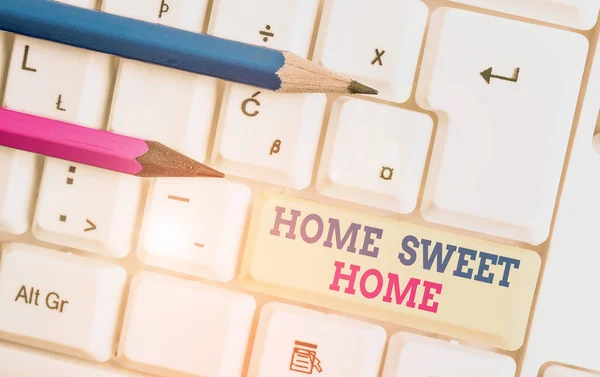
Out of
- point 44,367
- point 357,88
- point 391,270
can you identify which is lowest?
point 44,367

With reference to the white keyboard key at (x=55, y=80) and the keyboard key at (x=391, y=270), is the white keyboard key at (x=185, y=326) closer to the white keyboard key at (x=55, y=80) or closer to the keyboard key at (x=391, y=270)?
the keyboard key at (x=391, y=270)

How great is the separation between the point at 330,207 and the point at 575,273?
0.20m

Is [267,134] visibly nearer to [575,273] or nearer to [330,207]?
[330,207]

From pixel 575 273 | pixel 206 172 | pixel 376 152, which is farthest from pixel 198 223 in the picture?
pixel 575 273

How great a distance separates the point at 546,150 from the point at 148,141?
0.30 metres

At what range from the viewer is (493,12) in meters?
0.37

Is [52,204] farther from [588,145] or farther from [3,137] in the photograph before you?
[588,145]

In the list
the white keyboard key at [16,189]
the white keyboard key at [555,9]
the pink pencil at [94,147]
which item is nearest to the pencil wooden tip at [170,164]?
the pink pencil at [94,147]

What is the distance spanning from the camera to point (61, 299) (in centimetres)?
38

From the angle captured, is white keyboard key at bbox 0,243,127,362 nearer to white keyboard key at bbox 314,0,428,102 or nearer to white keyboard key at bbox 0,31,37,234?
white keyboard key at bbox 0,31,37,234

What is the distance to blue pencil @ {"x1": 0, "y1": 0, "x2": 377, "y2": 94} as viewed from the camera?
34 cm

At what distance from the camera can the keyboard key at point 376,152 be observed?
36cm

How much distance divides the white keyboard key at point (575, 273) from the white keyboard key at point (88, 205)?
0.33m

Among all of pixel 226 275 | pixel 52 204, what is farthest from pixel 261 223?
pixel 52 204
